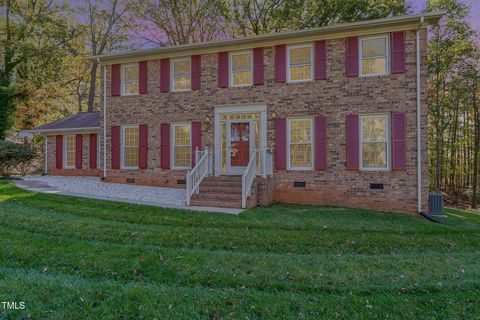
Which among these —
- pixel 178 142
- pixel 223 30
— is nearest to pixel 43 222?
pixel 178 142

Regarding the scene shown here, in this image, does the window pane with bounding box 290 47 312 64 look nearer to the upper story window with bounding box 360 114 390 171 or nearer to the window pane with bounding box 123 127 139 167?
the upper story window with bounding box 360 114 390 171

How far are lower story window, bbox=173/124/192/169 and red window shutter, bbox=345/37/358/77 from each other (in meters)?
5.91

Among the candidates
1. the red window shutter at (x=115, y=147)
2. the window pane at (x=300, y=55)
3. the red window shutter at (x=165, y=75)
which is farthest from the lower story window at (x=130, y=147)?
the window pane at (x=300, y=55)

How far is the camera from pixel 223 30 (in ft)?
61.9

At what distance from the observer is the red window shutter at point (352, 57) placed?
8883 millimetres

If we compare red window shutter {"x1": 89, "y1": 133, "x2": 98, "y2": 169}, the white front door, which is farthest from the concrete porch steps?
red window shutter {"x1": 89, "y1": 133, "x2": 98, "y2": 169}

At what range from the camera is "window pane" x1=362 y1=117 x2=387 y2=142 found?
8727 millimetres

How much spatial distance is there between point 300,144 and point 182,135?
175 inches

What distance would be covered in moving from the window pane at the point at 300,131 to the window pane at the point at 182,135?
12.8 ft

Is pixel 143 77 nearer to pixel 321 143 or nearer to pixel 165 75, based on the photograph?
pixel 165 75

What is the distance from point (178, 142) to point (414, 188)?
811 cm

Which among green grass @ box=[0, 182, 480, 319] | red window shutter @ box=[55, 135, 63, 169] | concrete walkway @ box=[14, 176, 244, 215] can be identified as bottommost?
green grass @ box=[0, 182, 480, 319]

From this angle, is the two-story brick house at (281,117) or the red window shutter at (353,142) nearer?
the two-story brick house at (281,117)

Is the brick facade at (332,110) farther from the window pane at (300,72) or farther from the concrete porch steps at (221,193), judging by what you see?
the concrete porch steps at (221,193)
